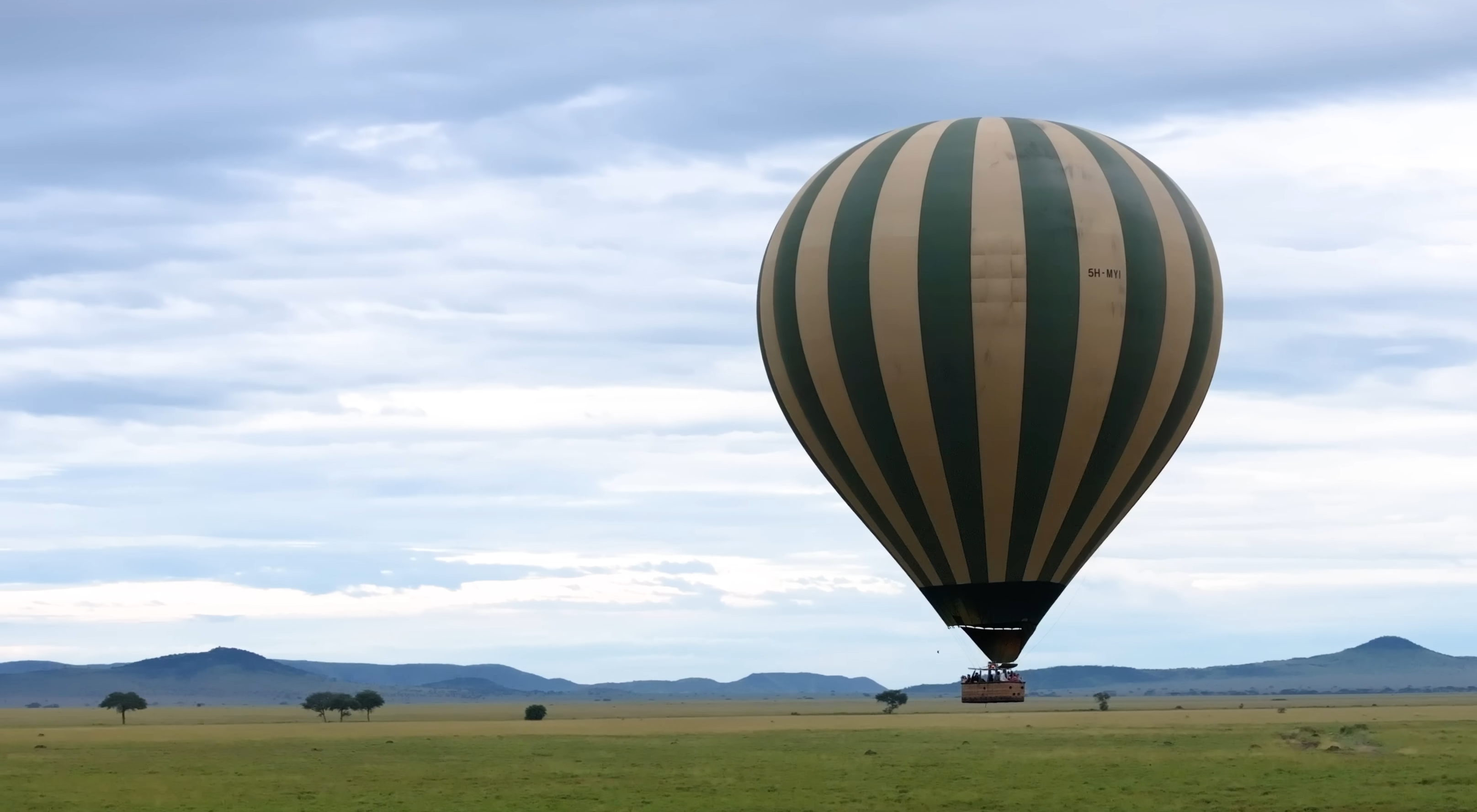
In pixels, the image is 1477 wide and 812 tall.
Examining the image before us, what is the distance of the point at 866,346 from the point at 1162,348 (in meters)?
6.71

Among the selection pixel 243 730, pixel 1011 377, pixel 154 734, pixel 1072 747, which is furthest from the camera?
pixel 243 730

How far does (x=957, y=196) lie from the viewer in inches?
1475

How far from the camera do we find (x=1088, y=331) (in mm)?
37094

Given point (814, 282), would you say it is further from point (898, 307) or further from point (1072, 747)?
point (1072, 747)

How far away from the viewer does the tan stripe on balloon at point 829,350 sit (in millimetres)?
38750

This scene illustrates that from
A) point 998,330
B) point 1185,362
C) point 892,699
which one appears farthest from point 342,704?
point 998,330

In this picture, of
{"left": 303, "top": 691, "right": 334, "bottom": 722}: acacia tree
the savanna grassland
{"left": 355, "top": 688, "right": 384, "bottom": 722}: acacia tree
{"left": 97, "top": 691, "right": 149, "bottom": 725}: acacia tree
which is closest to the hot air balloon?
the savanna grassland

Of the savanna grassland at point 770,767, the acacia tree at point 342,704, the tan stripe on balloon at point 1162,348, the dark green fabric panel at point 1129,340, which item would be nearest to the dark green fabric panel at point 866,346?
the dark green fabric panel at point 1129,340

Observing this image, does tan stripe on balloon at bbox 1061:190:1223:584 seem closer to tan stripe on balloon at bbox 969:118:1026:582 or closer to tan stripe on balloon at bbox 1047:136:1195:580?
tan stripe on balloon at bbox 1047:136:1195:580

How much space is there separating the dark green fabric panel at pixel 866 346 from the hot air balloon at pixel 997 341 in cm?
5

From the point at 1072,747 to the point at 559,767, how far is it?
26.3 m

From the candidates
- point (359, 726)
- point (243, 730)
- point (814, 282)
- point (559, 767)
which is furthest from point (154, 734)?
point (814, 282)

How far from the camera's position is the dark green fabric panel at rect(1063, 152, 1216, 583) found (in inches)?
1551

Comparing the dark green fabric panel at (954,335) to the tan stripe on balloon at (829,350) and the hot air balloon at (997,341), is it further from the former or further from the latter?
the tan stripe on balloon at (829,350)
